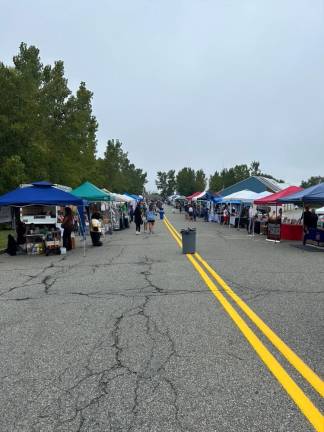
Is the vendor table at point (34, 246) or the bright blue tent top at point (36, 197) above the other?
the bright blue tent top at point (36, 197)

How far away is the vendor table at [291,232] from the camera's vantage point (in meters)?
21.2

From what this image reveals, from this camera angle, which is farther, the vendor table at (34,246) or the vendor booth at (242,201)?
the vendor booth at (242,201)

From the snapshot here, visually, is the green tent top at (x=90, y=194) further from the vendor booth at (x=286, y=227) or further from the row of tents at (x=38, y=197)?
the vendor booth at (x=286, y=227)

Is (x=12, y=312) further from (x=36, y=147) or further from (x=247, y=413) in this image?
(x=36, y=147)

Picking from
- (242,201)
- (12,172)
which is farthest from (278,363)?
(242,201)

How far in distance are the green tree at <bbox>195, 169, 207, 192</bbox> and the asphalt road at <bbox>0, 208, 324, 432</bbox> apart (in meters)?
127

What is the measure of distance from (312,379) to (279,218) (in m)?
17.2

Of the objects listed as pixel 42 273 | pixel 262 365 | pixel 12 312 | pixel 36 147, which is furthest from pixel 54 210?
pixel 262 365

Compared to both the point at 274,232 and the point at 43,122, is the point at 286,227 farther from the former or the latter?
the point at 43,122

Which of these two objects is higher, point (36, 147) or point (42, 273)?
point (36, 147)

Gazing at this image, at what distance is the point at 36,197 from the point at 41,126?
55.9ft

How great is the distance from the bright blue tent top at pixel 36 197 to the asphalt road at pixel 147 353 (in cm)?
543

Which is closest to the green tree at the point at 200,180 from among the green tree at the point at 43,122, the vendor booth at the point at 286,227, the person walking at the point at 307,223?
the green tree at the point at 43,122

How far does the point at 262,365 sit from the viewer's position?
14.2 ft
